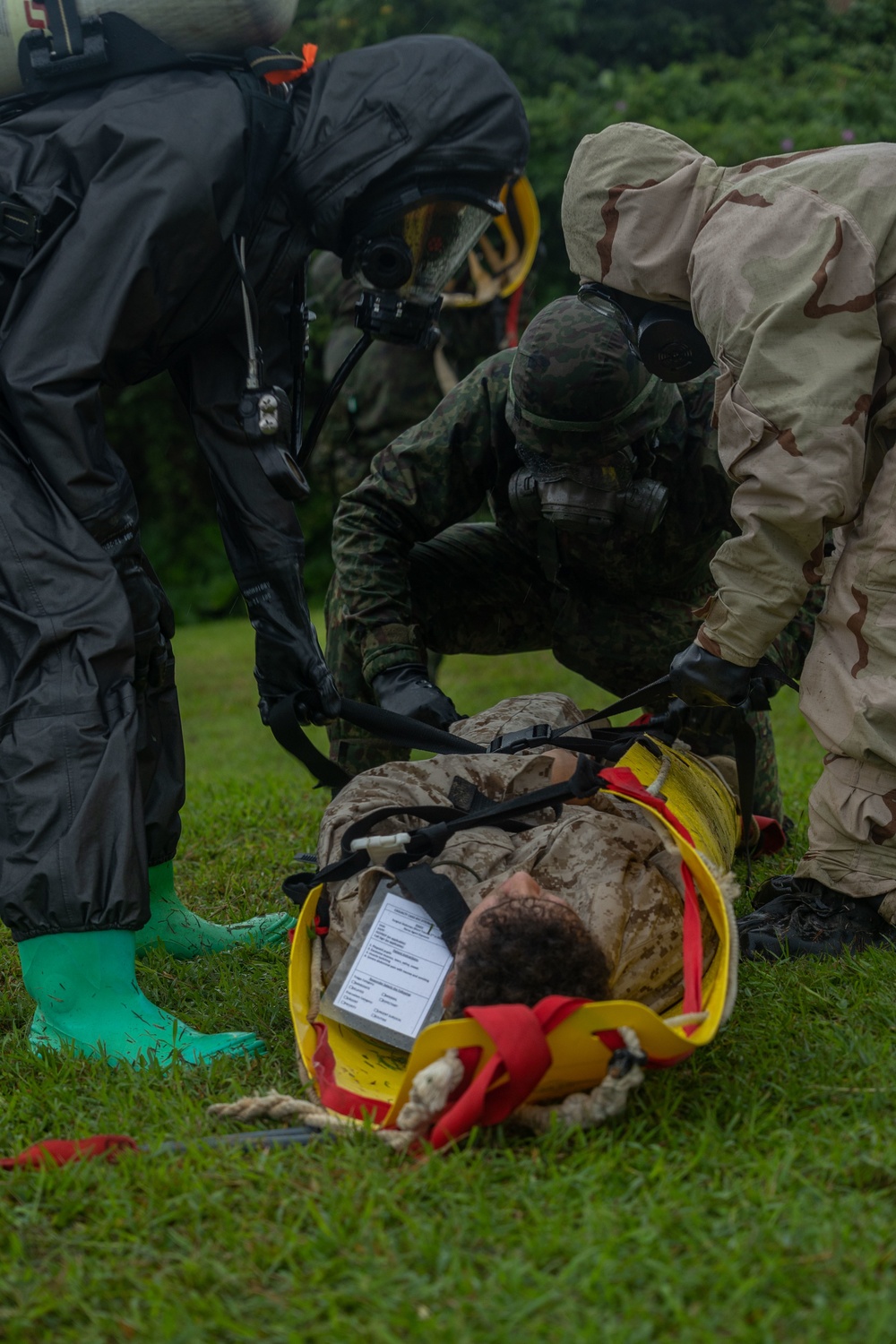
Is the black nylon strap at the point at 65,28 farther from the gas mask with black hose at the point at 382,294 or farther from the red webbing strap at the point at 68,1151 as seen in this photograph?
the red webbing strap at the point at 68,1151

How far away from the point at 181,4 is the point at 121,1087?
227 cm

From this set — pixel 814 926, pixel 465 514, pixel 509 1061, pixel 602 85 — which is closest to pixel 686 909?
pixel 509 1061

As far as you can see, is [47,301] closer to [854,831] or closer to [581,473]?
[581,473]

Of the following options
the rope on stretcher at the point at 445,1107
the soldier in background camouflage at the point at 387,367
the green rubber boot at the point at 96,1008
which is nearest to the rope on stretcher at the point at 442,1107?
the rope on stretcher at the point at 445,1107

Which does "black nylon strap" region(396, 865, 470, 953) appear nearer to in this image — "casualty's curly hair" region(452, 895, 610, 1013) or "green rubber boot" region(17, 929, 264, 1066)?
"casualty's curly hair" region(452, 895, 610, 1013)

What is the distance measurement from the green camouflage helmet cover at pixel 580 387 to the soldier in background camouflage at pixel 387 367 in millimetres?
3862

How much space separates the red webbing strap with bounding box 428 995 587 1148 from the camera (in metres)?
1.89

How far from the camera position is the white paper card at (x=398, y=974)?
2.25 metres

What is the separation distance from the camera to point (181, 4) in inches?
110

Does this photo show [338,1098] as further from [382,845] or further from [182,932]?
[182,932]

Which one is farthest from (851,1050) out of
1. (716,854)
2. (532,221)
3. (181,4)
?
(532,221)

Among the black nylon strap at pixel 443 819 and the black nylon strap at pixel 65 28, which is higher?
the black nylon strap at pixel 65 28

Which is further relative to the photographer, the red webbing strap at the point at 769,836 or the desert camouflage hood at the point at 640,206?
the red webbing strap at the point at 769,836

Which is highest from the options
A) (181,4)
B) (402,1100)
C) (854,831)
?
(181,4)
